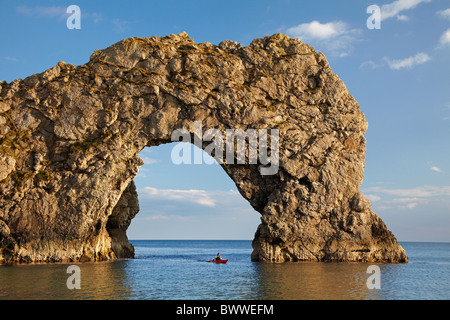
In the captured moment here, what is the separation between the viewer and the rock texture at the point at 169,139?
1919 inches

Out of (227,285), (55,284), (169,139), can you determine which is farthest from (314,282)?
(169,139)

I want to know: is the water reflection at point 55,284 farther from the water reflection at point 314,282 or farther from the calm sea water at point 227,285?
the water reflection at point 314,282

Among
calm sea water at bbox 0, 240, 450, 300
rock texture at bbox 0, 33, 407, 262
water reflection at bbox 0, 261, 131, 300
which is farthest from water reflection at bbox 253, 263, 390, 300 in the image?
water reflection at bbox 0, 261, 131, 300

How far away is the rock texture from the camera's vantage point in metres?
48.8

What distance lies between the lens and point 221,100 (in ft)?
176

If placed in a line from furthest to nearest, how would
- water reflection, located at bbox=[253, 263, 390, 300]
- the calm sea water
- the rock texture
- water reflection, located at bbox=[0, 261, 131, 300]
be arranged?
1. the rock texture
2. water reflection, located at bbox=[253, 263, 390, 300]
3. the calm sea water
4. water reflection, located at bbox=[0, 261, 131, 300]

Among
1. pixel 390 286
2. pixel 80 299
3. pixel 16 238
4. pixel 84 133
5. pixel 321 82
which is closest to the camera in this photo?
pixel 80 299

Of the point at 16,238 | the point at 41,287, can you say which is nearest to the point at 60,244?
the point at 16,238

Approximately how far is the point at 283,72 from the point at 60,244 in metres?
37.6

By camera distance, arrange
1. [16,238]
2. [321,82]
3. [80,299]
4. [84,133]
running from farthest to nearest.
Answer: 1. [321,82]
2. [84,133]
3. [16,238]
4. [80,299]

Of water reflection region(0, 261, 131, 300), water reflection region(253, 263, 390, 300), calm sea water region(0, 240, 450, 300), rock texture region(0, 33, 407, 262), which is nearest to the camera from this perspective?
water reflection region(0, 261, 131, 300)

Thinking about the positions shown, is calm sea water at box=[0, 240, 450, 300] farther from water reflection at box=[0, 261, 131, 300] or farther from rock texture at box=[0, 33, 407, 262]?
rock texture at box=[0, 33, 407, 262]

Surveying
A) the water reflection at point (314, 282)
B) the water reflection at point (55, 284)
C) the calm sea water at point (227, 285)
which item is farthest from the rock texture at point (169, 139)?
the water reflection at point (55, 284)

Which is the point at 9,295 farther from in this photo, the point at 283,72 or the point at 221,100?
the point at 283,72
